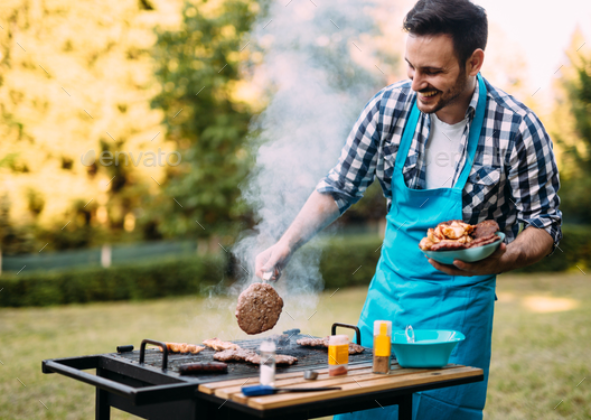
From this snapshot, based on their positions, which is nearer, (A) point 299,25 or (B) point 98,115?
(A) point 299,25

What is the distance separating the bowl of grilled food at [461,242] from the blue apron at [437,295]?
0.24 metres

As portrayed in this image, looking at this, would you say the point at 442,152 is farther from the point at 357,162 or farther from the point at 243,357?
the point at 243,357

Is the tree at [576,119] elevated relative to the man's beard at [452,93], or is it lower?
elevated

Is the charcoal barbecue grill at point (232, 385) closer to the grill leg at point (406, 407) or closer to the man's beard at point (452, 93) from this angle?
the grill leg at point (406, 407)

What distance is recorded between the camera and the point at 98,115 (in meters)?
13.2

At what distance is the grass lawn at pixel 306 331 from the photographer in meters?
4.88

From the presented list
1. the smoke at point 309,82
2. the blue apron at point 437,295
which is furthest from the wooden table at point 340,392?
the smoke at point 309,82

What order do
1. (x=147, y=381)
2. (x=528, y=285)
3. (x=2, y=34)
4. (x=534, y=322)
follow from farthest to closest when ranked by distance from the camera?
(x=528, y=285) < (x=2, y=34) < (x=534, y=322) < (x=147, y=381)

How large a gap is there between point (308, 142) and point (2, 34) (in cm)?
639

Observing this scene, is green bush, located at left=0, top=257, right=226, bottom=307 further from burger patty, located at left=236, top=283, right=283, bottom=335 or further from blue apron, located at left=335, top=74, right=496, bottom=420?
blue apron, located at left=335, top=74, right=496, bottom=420

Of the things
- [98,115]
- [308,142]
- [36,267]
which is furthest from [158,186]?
[308,142]

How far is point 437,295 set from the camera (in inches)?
87.7

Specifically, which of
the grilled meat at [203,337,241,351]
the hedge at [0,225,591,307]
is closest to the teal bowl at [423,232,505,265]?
the grilled meat at [203,337,241,351]

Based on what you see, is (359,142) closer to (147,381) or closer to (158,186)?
(147,381)
